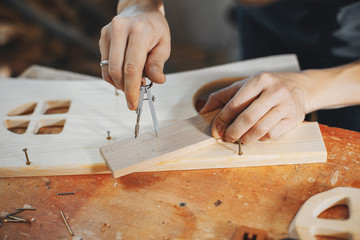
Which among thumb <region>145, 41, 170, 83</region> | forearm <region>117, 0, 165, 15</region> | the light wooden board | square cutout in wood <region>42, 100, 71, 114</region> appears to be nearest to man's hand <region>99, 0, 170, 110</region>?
thumb <region>145, 41, 170, 83</region>

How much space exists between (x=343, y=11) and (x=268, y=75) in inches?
35.4

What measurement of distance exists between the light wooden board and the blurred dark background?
7.21ft

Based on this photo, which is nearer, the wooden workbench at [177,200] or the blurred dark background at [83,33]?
the wooden workbench at [177,200]

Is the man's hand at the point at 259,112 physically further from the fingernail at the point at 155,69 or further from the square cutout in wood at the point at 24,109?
the square cutout in wood at the point at 24,109

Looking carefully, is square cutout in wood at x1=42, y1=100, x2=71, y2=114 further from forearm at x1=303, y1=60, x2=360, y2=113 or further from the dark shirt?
the dark shirt

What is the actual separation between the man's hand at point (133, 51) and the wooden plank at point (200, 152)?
207mm

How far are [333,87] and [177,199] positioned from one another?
41.7 inches

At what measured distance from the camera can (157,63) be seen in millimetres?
1554

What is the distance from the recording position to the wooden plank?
154 cm

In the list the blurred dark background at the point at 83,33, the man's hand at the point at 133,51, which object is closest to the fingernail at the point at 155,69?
the man's hand at the point at 133,51

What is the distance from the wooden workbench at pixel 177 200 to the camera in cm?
131

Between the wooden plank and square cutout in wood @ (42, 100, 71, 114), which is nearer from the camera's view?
the wooden plank

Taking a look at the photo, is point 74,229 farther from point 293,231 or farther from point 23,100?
point 23,100

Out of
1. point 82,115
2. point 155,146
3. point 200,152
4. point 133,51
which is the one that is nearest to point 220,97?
point 200,152
